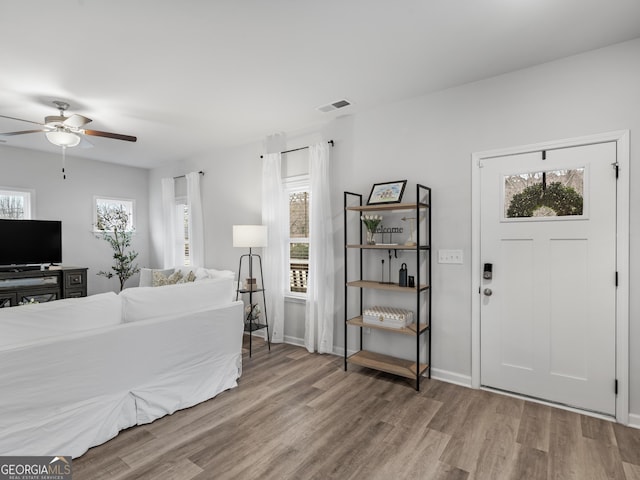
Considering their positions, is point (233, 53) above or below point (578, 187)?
above

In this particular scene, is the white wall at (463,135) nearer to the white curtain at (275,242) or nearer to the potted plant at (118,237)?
the white curtain at (275,242)

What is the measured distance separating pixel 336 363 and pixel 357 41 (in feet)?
10.0

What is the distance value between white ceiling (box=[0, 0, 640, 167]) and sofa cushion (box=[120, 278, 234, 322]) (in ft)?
5.98

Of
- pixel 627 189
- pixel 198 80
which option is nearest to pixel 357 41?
pixel 198 80

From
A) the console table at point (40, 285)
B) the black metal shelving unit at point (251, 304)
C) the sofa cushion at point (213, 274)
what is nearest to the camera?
the sofa cushion at point (213, 274)

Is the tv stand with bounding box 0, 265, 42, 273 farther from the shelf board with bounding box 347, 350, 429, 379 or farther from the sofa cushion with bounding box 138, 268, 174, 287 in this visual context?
the shelf board with bounding box 347, 350, 429, 379

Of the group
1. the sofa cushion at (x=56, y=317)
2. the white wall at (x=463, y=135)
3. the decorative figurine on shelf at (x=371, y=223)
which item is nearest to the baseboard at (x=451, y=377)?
the white wall at (x=463, y=135)

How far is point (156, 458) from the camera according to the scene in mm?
2080

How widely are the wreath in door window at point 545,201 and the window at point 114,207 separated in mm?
6450

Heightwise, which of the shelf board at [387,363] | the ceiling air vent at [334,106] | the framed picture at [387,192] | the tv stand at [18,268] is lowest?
the shelf board at [387,363]

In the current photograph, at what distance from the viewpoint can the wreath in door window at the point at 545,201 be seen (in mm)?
2643

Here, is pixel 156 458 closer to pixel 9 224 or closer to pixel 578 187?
pixel 578 187

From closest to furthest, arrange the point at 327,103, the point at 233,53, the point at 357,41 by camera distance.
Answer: the point at 357,41, the point at 233,53, the point at 327,103

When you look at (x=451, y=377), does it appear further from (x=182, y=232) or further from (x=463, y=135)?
(x=182, y=232)
